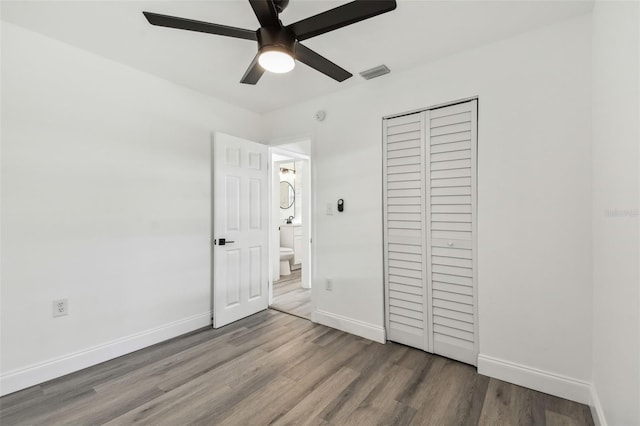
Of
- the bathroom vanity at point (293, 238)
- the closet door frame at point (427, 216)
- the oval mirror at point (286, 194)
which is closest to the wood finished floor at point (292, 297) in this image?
the bathroom vanity at point (293, 238)

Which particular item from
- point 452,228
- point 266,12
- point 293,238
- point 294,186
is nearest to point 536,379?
point 452,228

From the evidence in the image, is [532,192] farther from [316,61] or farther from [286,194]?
[286,194]

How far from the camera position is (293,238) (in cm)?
583

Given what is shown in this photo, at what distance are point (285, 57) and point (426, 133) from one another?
1.42 metres

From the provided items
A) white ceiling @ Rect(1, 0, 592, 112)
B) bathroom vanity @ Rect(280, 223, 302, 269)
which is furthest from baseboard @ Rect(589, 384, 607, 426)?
bathroom vanity @ Rect(280, 223, 302, 269)

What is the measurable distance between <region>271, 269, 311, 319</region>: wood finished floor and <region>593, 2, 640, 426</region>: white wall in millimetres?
2517

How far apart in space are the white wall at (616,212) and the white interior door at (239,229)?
301 centimetres

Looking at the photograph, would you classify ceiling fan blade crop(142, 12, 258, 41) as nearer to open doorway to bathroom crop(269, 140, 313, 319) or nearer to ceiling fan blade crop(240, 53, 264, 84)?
ceiling fan blade crop(240, 53, 264, 84)

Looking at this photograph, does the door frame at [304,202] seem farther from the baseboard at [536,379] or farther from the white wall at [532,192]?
the baseboard at [536,379]

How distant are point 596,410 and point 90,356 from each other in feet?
11.5

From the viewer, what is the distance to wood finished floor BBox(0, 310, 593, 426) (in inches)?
67.3

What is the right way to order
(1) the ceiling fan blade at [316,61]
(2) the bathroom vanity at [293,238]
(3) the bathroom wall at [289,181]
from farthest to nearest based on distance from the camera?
(3) the bathroom wall at [289,181]
(2) the bathroom vanity at [293,238]
(1) the ceiling fan blade at [316,61]

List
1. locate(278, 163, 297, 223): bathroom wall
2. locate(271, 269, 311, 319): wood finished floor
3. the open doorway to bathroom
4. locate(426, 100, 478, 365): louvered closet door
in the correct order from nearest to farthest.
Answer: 1. locate(426, 100, 478, 365): louvered closet door
2. locate(271, 269, 311, 319): wood finished floor
3. the open doorway to bathroom
4. locate(278, 163, 297, 223): bathroom wall

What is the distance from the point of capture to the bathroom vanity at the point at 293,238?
582 centimetres
